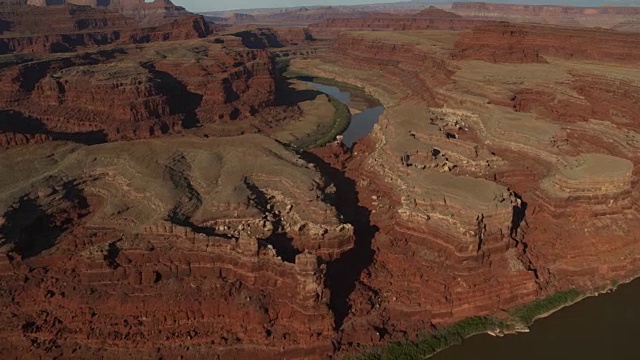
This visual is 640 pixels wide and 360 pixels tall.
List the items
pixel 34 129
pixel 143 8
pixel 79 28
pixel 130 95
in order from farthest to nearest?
pixel 143 8
pixel 79 28
pixel 130 95
pixel 34 129

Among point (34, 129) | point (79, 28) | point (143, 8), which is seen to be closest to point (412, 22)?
point (143, 8)

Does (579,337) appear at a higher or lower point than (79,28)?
lower

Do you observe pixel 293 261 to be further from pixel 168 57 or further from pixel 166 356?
pixel 168 57

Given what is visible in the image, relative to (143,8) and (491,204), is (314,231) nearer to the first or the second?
(491,204)

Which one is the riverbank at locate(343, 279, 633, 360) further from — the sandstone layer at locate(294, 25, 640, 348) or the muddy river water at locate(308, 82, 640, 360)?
the sandstone layer at locate(294, 25, 640, 348)

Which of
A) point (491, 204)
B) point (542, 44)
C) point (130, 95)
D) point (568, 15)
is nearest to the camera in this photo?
point (491, 204)

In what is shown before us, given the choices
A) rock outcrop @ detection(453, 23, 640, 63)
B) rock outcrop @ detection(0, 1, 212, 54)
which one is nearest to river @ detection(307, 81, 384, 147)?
rock outcrop @ detection(453, 23, 640, 63)
